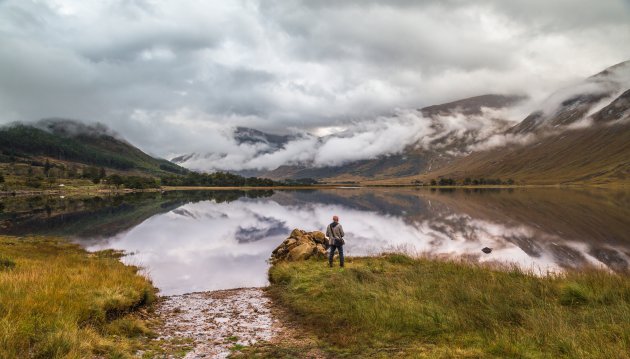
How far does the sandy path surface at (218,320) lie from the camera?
15.3m

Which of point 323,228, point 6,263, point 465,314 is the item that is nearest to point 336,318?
point 465,314

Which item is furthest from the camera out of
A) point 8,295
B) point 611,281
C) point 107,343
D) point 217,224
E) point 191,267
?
point 217,224

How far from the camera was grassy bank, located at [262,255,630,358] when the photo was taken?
38.4 ft

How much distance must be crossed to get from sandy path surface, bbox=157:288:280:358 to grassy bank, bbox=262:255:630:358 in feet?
5.27

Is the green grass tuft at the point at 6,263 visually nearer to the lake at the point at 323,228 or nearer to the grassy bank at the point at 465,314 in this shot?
the lake at the point at 323,228

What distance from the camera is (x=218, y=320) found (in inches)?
758

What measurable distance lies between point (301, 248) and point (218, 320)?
18440 millimetres

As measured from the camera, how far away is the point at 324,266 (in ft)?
104

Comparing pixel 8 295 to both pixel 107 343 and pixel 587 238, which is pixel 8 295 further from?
pixel 587 238

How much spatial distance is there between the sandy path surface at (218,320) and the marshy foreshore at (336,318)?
0.20 feet

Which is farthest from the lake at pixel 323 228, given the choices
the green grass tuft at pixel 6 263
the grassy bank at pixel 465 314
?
the green grass tuft at pixel 6 263

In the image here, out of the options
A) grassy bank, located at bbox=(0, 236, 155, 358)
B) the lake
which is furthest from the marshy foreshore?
the lake

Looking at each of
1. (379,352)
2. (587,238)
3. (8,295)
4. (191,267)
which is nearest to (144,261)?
(191,267)

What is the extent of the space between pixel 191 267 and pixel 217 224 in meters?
38.2
